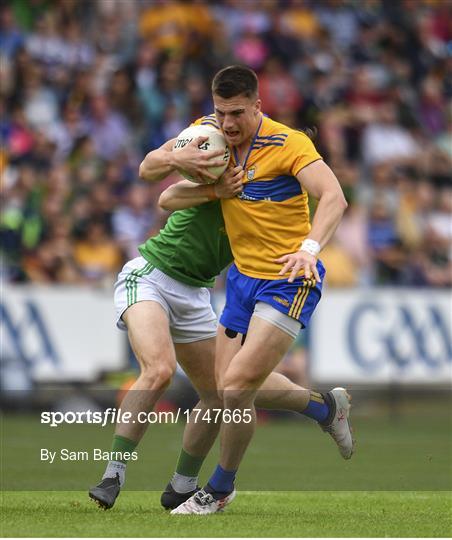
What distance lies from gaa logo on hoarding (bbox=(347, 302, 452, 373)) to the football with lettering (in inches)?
367

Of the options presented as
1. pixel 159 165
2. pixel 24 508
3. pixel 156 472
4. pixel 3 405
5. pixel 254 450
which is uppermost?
pixel 159 165

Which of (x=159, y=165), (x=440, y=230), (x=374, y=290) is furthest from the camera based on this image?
(x=440, y=230)

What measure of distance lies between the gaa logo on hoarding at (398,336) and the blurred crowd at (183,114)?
0.65m

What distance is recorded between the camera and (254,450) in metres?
13.4

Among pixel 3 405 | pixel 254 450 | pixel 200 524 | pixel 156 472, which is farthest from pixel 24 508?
pixel 3 405

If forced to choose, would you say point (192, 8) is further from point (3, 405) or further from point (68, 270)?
point (3, 405)

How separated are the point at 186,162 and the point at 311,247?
100cm

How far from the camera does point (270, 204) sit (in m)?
8.19

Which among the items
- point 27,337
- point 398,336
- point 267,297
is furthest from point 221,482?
point 398,336

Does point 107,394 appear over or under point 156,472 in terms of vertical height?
under

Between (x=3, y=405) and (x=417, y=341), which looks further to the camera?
(x=417, y=341)

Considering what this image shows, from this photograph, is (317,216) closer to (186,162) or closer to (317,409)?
(186,162)

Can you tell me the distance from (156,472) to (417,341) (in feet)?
23.7

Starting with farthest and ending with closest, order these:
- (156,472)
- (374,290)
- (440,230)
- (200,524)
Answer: (440,230) < (374,290) < (156,472) < (200,524)
